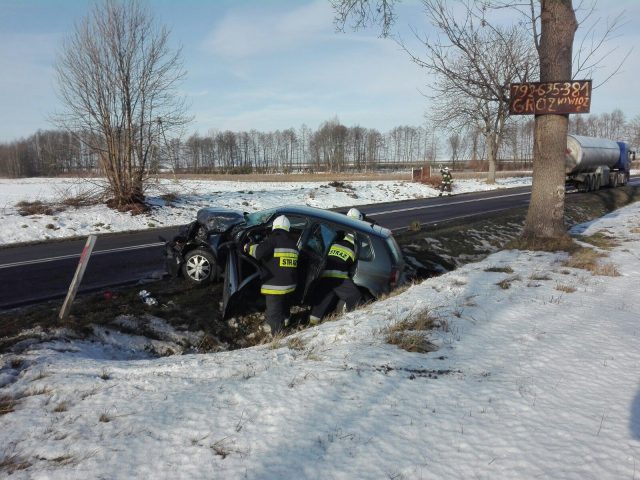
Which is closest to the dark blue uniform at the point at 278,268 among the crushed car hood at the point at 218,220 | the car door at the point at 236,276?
the car door at the point at 236,276

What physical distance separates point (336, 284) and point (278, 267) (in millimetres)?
1077

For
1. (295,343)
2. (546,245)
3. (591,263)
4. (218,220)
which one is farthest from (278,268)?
(546,245)

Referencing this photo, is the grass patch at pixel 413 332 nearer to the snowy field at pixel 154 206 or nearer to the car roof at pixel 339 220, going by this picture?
the car roof at pixel 339 220

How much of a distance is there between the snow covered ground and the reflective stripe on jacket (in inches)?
40.5

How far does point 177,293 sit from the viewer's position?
23.3ft

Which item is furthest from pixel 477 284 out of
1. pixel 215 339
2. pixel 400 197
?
pixel 400 197

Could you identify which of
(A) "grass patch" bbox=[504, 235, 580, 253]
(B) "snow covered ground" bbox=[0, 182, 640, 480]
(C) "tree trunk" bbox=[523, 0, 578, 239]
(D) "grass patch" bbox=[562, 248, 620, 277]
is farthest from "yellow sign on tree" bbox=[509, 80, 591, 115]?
(B) "snow covered ground" bbox=[0, 182, 640, 480]

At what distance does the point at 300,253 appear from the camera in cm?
632

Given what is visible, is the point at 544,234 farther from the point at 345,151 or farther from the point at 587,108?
the point at 345,151

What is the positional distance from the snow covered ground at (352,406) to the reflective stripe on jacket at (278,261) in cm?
103

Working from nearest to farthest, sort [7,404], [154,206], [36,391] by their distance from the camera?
1. [7,404]
2. [36,391]
3. [154,206]

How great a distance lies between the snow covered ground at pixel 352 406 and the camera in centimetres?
253

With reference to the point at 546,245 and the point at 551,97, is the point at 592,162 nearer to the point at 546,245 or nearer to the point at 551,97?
the point at 551,97

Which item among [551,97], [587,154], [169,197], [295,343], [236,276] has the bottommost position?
[295,343]
